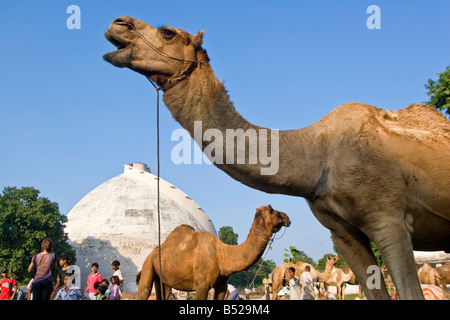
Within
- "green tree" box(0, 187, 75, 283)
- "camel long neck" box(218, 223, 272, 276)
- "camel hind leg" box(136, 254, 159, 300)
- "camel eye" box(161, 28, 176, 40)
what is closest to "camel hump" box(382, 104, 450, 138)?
"camel eye" box(161, 28, 176, 40)

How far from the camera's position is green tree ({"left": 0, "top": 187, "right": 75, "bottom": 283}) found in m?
51.4

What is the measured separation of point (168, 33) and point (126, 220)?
8485 centimetres

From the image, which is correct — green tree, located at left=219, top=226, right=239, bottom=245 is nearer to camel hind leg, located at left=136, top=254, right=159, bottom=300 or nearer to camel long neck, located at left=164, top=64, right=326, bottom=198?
camel hind leg, located at left=136, top=254, right=159, bottom=300

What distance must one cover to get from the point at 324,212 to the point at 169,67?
224cm

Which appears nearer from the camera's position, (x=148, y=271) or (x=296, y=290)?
(x=148, y=271)

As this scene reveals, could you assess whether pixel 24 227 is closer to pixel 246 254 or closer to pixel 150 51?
pixel 246 254

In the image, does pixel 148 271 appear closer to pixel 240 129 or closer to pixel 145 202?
pixel 240 129

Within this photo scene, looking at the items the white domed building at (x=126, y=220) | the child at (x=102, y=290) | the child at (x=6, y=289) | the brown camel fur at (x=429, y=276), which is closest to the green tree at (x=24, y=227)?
the white domed building at (x=126, y=220)

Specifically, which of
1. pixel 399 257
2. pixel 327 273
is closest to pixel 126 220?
pixel 327 273

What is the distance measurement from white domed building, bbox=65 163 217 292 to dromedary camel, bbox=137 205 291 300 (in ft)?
215

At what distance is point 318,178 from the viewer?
4.75 metres

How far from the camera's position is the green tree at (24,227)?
51375 mm

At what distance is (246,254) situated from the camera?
38.5 ft
